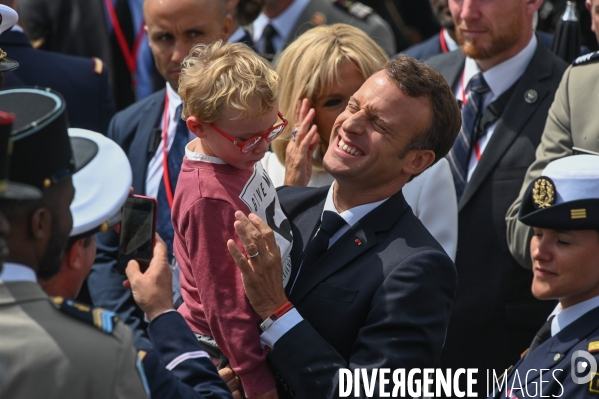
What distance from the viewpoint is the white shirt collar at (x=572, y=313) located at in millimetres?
3693

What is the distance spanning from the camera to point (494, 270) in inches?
181

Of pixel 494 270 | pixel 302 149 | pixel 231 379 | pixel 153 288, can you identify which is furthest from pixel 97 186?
pixel 494 270

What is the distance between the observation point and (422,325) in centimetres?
313

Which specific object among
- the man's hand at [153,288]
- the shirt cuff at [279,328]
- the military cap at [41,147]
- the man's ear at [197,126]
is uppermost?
the military cap at [41,147]

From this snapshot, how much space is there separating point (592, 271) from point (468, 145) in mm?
1270

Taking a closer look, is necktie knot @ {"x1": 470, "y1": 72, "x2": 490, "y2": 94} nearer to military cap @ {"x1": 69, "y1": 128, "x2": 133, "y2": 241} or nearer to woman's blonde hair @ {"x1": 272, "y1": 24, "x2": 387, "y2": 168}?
woman's blonde hair @ {"x1": 272, "y1": 24, "x2": 387, "y2": 168}

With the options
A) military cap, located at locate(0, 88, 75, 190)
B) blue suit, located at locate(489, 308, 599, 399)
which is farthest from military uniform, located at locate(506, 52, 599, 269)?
military cap, located at locate(0, 88, 75, 190)

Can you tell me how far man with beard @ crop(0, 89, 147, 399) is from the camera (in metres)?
2.20

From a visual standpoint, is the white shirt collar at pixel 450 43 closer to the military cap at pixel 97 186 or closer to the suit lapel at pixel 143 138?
the suit lapel at pixel 143 138

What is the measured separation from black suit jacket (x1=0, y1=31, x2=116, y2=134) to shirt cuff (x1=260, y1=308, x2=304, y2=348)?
91.1 inches

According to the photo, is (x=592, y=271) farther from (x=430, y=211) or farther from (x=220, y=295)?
(x=220, y=295)

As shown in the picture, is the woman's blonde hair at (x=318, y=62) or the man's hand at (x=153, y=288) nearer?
the man's hand at (x=153, y=288)

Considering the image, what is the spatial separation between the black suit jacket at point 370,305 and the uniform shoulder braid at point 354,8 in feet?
11.0

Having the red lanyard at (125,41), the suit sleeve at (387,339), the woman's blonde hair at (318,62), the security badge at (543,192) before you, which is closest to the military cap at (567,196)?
the security badge at (543,192)
